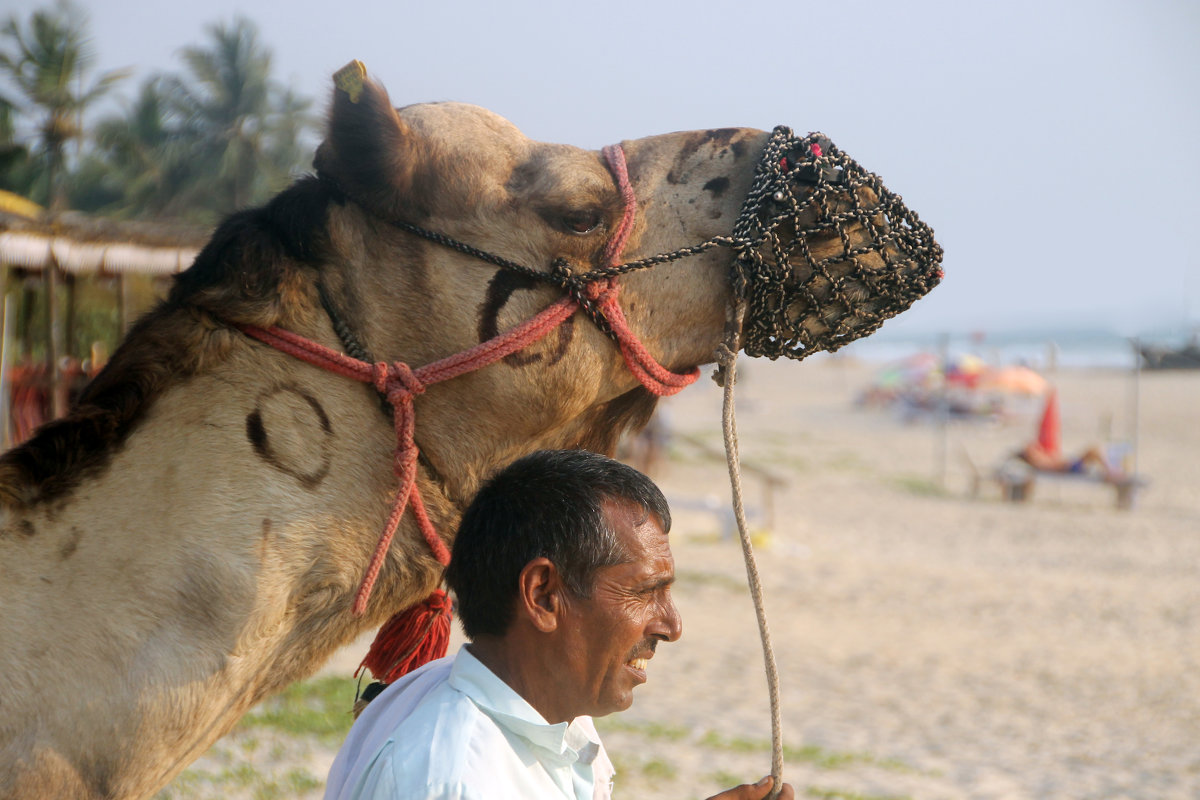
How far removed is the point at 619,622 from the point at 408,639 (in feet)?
2.02

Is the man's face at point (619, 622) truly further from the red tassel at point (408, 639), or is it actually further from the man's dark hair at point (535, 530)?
the red tassel at point (408, 639)

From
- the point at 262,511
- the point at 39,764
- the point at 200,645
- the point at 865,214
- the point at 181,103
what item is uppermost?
the point at 181,103

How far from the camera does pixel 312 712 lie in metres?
6.78

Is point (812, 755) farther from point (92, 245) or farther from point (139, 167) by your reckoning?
point (139, 167)

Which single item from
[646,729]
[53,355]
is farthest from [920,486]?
[53,355]

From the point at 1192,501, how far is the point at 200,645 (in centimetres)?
2344

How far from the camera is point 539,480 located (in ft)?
5.40

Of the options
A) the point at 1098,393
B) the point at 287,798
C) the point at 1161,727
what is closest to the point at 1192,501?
the point at 1161,727

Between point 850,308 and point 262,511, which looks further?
point 850,308

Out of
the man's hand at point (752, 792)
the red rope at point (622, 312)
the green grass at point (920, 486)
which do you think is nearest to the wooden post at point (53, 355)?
the red rope at point (622, 312)

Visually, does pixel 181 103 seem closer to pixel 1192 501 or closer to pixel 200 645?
pixel 1192 501

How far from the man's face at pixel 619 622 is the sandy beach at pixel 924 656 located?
435cm

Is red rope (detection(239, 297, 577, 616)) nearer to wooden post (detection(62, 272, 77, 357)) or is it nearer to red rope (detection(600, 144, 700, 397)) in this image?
red rope (detection(600, 144, 700, 397))

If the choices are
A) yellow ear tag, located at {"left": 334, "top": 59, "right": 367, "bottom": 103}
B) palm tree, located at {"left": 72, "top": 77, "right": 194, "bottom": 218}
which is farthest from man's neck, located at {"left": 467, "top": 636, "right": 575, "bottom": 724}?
palm tree, located at {"left": 72, "top": 77, "right": 194, "bottom": 218}
